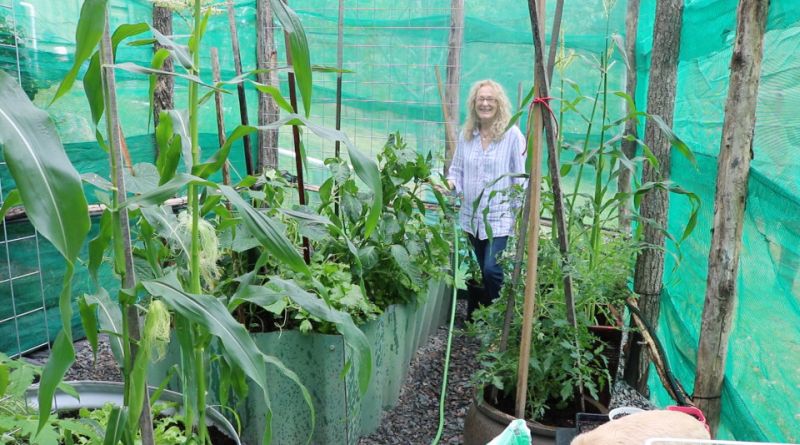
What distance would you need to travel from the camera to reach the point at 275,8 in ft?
3.53

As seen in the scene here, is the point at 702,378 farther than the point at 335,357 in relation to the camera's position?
No

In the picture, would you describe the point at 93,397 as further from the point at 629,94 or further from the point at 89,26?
the point at 629,94

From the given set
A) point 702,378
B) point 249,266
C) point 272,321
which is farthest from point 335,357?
point 702,378

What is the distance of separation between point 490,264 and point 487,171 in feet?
1.70

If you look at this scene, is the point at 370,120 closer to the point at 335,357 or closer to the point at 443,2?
the point at 443,2

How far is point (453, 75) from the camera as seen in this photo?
14.5ft

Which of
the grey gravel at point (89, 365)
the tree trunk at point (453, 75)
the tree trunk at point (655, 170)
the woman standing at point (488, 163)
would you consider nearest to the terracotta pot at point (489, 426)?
the tree trunk at point (655, 170)

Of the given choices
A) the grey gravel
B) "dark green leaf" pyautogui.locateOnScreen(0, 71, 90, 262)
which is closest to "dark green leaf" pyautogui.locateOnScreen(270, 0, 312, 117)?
"dark green leaf" pyautogui.locateOnScreen(0, 71, 90, 262)

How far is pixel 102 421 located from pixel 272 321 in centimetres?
67

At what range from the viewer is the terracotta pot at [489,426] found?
186cm

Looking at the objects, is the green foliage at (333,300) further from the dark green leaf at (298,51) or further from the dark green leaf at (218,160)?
the dark green leaf at (298,51)

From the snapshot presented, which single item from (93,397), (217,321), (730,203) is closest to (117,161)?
(217,321)

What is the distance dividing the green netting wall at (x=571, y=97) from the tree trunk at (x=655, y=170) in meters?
0.06

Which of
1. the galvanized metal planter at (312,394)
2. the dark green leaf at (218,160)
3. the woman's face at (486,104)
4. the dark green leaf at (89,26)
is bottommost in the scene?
the galvanized metal planter at (312,394)
